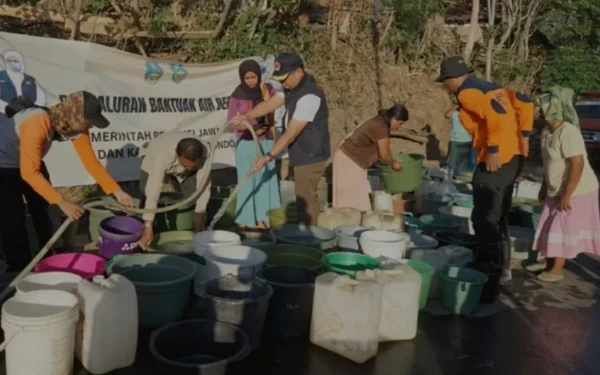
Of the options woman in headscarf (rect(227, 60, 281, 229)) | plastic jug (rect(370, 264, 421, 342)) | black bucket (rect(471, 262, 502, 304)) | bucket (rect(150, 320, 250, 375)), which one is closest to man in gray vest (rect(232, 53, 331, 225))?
woman in headscarf (rect(227, 60, 281, 229))

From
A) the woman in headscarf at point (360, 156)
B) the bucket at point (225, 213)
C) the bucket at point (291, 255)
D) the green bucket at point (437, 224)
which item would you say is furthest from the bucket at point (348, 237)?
the bucket at point (225, 213)

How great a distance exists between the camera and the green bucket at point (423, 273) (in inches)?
174

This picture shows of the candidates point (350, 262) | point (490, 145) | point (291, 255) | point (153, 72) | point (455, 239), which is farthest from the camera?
point (153, 72)

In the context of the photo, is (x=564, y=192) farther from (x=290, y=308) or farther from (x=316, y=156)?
(x=290, y=308)

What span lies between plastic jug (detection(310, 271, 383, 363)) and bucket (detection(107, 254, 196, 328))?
83 centimetres

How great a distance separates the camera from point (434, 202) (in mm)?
7000

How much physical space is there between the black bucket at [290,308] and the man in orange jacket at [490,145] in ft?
5.50

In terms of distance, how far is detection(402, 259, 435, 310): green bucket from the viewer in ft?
14.5

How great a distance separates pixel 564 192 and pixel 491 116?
106 cm

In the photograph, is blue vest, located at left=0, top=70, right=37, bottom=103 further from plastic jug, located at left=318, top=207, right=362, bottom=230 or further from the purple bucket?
plastic jug, located at left=318, top=207, right=362, bottom=230

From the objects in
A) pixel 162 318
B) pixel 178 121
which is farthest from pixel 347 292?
pixel 178 121

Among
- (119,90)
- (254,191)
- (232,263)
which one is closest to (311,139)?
(254,191)

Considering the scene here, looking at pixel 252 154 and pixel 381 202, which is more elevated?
pixel 252 154

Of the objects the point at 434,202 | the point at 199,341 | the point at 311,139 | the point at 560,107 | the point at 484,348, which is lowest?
the point at 484,348
